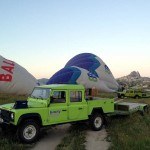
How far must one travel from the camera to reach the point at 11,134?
12008 mm

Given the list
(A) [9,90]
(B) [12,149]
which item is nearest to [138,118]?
(B) [12,149]

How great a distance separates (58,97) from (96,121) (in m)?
2.69

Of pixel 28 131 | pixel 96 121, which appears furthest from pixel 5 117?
pixel 96 121

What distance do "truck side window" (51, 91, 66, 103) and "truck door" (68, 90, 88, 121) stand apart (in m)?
0.34

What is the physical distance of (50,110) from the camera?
38.6 ft

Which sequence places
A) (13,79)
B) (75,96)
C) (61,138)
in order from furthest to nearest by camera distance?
(13,79) → (75,96) → (61,138)

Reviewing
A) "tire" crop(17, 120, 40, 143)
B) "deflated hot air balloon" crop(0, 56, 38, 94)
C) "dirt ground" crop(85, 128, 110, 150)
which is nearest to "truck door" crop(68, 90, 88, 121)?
"dirt ground" crop(85, 128, 110, 150)

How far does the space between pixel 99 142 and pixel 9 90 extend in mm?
19620

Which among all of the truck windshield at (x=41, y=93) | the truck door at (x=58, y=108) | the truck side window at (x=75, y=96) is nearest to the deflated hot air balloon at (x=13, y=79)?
the truck windshield at (x=41, y=93)

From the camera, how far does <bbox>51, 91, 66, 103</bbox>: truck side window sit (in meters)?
12.1

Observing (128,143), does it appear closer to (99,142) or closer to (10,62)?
(99,142)

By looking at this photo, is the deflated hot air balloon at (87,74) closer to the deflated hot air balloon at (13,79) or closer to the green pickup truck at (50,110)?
the deflated hot air balloon at (13,79)

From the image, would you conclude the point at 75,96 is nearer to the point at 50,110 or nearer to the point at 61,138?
the point at 50,110

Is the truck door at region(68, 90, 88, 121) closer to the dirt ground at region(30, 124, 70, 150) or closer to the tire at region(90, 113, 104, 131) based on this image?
the tire at region(90, 113, 104, 131)
